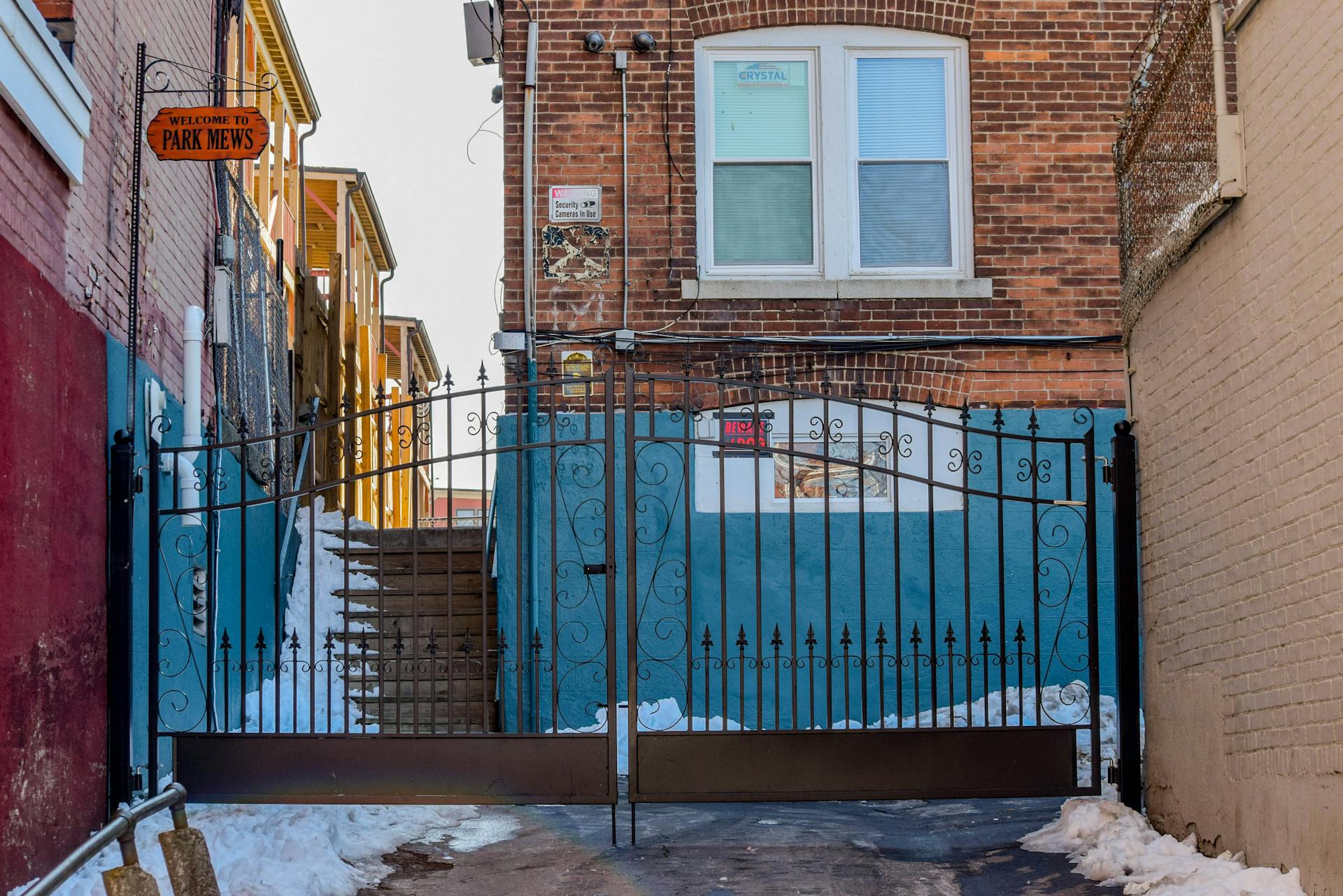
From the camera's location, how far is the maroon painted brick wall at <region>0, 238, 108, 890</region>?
5.80 metres

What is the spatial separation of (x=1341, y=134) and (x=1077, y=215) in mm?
5633

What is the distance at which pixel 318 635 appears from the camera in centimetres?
1171

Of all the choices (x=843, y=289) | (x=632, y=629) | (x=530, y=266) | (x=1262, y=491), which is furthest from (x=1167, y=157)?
(x=530, y=266)

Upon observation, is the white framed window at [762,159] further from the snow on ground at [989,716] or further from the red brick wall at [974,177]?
the snow on ground at [989,716]

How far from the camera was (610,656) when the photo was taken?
7.38m

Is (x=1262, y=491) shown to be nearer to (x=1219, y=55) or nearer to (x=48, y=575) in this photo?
(x=1219, y=55)

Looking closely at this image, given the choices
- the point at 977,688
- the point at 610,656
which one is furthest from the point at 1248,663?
the point at 977,688

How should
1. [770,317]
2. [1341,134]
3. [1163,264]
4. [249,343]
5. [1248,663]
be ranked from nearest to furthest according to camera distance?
1. [1341,134]
2. [1248,663]
3. [1163,264]
4. [770,317]
5. [249,343]

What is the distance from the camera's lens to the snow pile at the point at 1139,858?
5.76 m

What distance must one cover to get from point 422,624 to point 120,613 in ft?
13.9

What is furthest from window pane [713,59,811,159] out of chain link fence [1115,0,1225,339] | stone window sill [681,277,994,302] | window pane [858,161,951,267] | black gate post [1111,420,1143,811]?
black gate post [1111,420,1143,811]

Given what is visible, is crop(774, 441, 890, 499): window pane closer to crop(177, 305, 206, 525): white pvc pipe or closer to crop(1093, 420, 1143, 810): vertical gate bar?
crop(1093, 420, 1143, 810): vertical gate bar

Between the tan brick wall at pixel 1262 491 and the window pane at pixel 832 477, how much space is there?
129 inches

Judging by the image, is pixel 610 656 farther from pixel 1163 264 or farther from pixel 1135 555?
pixel 1163 264
